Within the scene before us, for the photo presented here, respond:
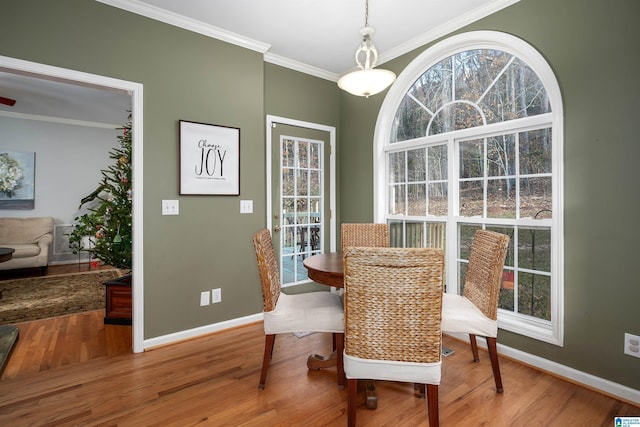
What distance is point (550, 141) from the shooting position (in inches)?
88.9

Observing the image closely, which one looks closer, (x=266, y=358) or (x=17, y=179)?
(x=266, y=358)

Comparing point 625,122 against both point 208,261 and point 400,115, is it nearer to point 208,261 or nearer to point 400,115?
point 400,115

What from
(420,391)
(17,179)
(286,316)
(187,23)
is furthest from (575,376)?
(17,179)

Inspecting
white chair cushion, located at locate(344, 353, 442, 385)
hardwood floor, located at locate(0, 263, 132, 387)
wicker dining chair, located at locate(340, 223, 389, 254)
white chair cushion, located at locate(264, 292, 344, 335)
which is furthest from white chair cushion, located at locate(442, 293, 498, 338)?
hardwood floor, located at locate(0, 263, 132, 387)

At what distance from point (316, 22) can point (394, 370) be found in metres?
2.68

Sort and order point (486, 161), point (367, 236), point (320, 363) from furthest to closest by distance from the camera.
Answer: point (367, 236) < point (486, 161) < point (320, 363)

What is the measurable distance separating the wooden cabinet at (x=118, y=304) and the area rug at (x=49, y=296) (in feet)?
1.99

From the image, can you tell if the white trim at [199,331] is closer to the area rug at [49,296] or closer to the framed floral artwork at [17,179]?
the area rug at [49,296]

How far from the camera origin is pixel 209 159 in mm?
2859

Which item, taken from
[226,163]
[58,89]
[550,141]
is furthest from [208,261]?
[58,89]

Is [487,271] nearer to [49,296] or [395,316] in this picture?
→ [395,316]

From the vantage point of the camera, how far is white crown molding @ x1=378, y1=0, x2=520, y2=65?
8.05 ft

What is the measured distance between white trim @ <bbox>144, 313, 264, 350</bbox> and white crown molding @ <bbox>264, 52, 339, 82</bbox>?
2.62m

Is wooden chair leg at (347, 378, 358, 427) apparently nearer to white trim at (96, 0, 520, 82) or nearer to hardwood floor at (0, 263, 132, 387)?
hardwood floor at (0, 263, 132, 387)
